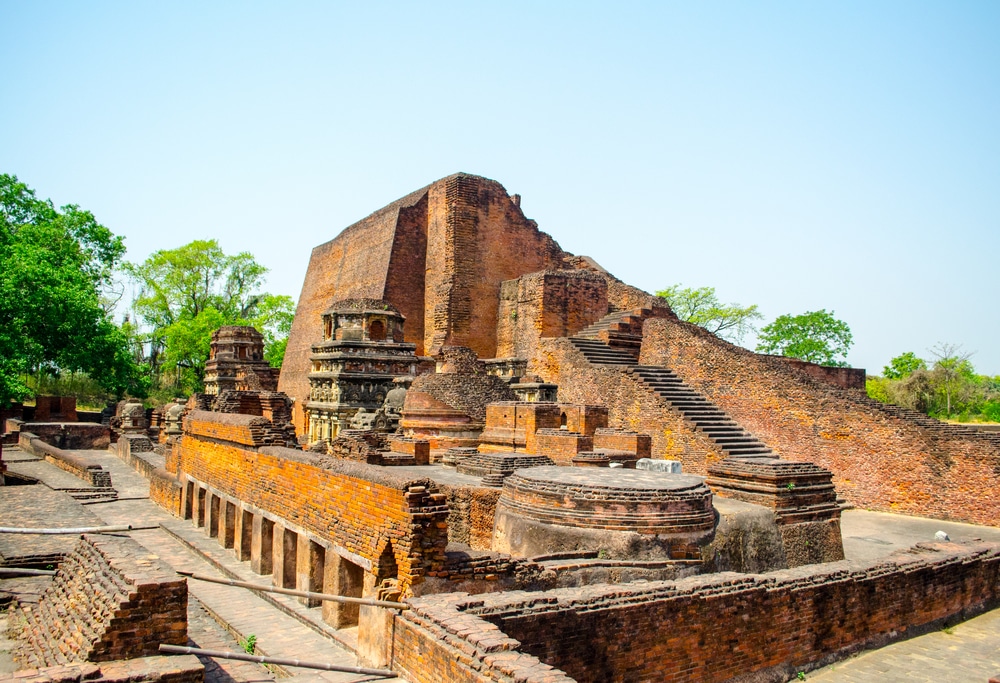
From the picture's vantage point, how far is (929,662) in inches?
269

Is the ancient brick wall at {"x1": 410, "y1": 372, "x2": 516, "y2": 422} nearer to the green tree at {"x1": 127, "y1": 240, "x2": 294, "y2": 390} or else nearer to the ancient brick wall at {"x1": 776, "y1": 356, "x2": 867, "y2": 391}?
the ancient brick wall at {"x1": 776, "y1": 356, "x2": 867, "y2": 391}

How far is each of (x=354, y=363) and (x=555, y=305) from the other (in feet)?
17.2

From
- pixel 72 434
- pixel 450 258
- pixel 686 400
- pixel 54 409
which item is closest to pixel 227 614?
pixel 686 400

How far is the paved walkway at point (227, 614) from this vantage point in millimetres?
5543

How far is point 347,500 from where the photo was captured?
675 centimetres

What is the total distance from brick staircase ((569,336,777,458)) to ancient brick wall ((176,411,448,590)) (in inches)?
304

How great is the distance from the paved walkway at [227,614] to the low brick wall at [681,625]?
2.37 feet

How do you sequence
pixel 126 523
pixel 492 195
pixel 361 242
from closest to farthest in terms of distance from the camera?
1. pixel 126 523
2. pixel 492 195
3. pixel 361 242

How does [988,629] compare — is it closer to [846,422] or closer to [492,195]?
[846,422]

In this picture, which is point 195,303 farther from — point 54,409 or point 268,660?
point 268,660

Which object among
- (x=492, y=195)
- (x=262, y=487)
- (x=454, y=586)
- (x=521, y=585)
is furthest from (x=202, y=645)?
(x=492, y=195)

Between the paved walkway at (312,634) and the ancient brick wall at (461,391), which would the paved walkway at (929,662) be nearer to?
the paved walkway at (312,634)

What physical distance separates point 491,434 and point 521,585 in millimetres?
7760

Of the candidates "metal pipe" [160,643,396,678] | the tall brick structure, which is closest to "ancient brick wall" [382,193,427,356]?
the tall brick structure
